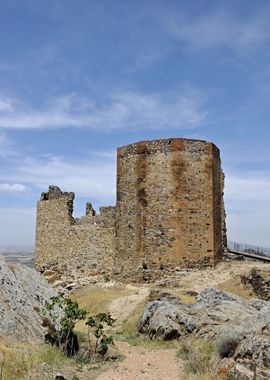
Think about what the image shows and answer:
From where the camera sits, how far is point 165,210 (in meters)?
21.9

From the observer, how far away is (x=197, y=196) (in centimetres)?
2209

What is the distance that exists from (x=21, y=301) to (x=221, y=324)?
5.85 meters

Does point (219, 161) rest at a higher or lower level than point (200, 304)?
higher

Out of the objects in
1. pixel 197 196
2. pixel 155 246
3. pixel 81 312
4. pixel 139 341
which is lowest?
pixel 139 341

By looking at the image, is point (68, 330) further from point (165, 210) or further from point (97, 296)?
point (165, 210)

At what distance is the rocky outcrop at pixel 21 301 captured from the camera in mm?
9812

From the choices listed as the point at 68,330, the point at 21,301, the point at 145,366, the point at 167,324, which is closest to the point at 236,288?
the point at 167,324

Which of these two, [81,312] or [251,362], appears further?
[81,312]

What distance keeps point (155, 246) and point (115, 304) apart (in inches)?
159

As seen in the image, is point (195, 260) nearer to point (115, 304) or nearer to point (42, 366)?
point (115, 304)

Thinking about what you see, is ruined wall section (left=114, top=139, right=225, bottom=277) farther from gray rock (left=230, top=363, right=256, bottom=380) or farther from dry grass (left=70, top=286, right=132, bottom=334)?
gray rock (left=230, top=363, right=256, bottom=380)

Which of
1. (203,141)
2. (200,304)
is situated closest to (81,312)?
(200,304)

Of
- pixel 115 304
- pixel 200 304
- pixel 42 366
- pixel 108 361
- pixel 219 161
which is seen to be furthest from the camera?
pixel 219 161

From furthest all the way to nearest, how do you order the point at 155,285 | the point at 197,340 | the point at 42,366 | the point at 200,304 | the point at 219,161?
the point at 219,161
the point at 155,285
the point at 200,304
the point at 197,340
the point at 42,366
